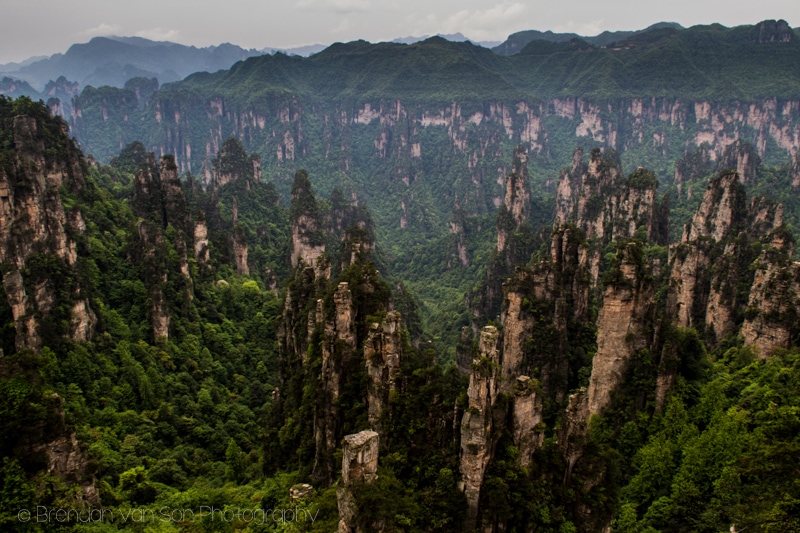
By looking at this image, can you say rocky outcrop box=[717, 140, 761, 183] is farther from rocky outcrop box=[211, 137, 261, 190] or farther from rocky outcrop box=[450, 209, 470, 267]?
rocky outcrop box=[211, 137, 261, 190]

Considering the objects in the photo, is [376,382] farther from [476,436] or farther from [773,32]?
[773,32]

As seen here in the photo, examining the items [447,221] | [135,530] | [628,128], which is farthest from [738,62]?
[135,530]

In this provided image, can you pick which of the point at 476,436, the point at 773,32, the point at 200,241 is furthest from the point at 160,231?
the point at 773,32

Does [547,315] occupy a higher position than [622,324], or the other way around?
[622,324]

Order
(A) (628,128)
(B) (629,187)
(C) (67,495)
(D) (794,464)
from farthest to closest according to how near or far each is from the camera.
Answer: (A) (628,128), (B) (629,187), (C) (67,495), (D) (794,464)

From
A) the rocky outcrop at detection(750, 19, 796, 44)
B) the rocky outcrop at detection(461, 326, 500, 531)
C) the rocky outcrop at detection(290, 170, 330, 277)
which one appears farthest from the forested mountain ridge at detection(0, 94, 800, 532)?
the rocky outcrop at detection(750, 19, 796, 44)

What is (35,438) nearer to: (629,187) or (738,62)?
(629,187)
